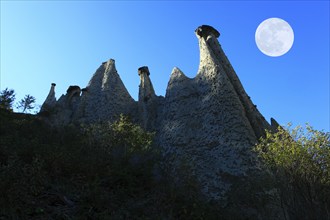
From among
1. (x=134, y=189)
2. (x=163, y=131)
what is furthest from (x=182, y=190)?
(x=163, y=131)

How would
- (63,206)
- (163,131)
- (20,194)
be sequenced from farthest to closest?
1. (163,131)
2. (63,206)
3. (20,194)

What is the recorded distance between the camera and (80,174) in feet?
36.5

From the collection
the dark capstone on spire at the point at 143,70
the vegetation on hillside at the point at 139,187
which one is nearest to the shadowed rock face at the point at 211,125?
the vegetation on hillside at the point at 139,187

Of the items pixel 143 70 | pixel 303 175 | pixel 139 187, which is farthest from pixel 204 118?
pixel 143 70

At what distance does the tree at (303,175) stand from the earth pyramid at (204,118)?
7.58ft

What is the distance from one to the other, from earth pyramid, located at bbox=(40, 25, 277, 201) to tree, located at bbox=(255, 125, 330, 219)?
91.0 inches

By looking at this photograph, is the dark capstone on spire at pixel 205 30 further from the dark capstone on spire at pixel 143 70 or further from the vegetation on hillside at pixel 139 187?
the vegetation on hillside at pixel 139 187

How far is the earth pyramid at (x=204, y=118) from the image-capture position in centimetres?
1286

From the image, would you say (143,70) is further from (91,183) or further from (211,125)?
(91,183)

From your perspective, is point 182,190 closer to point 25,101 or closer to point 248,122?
point 248,122

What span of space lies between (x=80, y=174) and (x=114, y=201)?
6.52 feet

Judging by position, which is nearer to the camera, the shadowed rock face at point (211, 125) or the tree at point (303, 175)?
the tree at point (303, 175)

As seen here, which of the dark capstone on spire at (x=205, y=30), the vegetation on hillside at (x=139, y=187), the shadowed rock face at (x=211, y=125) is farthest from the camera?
the dark capstone on spire at (x=205, y=30)

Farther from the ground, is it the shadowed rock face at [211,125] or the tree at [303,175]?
the shadowed rock face at [211,125]
